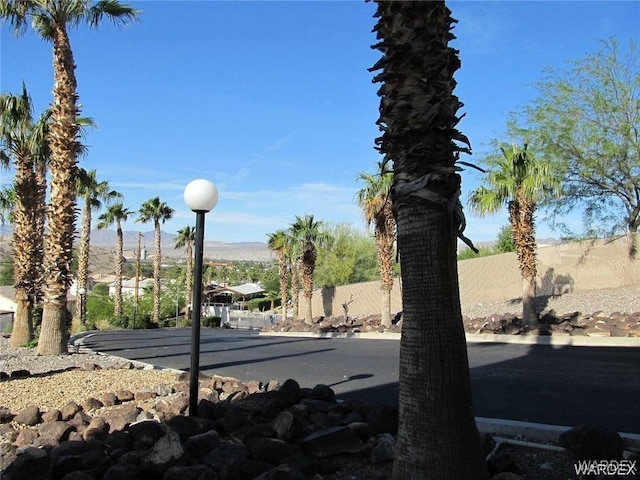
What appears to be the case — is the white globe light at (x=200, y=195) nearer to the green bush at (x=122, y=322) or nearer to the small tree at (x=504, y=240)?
the green bush at (x=122, y=322)

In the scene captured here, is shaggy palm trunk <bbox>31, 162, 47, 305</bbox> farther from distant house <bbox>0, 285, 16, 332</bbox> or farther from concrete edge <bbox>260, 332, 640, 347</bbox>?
concrete edge <bbox>260, 332, 640, 347</bbox>

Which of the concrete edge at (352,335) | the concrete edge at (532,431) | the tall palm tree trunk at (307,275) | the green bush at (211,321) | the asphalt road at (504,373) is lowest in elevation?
the green bush at (211,321)

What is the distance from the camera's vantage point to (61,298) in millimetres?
14789

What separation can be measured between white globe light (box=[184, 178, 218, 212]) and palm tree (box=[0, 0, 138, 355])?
29.4ft

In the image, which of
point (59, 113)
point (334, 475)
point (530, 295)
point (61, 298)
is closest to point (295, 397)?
point (334, 475)

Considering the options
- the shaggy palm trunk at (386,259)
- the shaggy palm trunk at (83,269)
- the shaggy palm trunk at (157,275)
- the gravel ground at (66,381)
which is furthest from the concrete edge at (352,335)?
the shaggy palm trunk at (157,275)

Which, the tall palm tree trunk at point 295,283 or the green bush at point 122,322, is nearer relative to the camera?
the tall palm tree trunk at point 295,283

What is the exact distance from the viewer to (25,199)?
1988 centimetres

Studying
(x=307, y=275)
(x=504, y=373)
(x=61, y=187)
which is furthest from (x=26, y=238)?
(x=504, y=373)

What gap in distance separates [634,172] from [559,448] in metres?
19.8

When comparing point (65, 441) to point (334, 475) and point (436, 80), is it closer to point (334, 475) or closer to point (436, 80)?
point (334, 475)

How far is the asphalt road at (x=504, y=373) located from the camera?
6.97 meters

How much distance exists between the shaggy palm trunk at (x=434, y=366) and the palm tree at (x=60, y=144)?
42.7ft

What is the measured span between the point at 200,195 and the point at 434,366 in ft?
15.0
